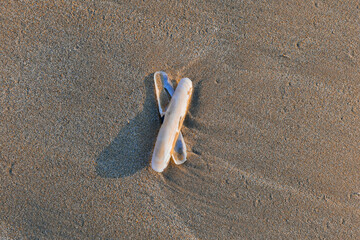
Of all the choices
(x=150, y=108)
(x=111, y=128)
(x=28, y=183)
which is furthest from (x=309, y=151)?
(x=28, y=183)

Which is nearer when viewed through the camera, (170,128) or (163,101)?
(170,128)

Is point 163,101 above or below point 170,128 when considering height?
above

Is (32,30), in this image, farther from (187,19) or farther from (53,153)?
(187,19)

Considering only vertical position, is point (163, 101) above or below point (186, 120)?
above
